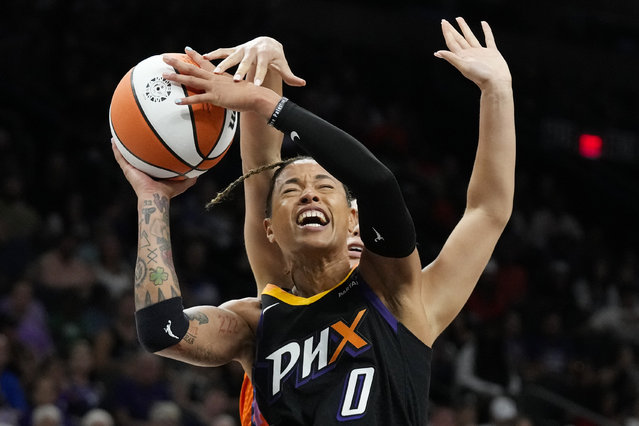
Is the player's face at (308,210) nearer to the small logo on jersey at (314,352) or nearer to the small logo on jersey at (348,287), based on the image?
the small logo on jersey at (348,287)

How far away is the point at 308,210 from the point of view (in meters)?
2.94

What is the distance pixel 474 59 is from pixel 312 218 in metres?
0.80

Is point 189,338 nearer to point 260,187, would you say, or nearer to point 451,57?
point 260,187

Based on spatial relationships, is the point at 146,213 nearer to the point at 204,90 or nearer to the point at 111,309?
the point at 204,90

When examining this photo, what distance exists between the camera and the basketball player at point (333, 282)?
2738 millimetres

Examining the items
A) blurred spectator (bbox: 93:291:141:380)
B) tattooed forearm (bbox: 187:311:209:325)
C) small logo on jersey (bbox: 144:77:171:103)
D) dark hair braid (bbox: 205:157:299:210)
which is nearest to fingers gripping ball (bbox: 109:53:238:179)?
small logo on jersey (bbox: 144:77:171:103)

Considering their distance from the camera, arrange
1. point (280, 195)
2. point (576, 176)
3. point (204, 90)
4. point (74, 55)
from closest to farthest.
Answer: point (204, 90), point (280, 195), point (74, 55), point (576, 176)

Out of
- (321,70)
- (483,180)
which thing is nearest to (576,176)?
(321,70)

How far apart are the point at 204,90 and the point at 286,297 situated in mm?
704

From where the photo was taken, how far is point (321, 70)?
501 inches

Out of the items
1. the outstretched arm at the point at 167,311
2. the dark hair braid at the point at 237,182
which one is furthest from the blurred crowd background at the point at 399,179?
the outstretched arm at the point at 167,311

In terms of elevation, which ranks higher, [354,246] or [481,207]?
[481,207]

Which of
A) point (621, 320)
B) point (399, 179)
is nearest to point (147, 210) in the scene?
point (399, 179)

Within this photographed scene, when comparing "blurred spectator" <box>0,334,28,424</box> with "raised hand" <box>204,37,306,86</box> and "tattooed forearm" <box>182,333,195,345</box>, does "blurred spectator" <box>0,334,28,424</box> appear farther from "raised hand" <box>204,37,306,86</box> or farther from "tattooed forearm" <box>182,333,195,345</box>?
"raised hand" <box>204,37,306,86</box>
